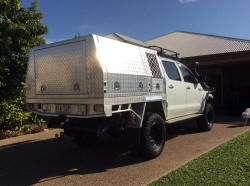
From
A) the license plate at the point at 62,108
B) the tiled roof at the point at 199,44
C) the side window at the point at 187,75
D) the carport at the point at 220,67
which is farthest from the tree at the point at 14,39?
the tiled roof at the point at 199,44

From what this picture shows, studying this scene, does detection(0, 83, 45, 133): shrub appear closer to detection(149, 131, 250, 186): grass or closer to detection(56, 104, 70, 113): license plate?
detection(56, 104, 70, 113): license plate

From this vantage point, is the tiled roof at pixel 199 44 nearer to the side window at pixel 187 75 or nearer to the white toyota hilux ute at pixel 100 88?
the side window at pixel 187 75

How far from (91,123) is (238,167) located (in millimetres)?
2692

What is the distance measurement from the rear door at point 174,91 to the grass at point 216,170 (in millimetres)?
1434

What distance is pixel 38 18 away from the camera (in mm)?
8914

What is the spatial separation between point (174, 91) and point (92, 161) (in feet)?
8.72

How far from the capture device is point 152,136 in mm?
4734

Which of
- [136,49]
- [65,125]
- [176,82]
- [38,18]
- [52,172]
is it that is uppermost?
[38,18]

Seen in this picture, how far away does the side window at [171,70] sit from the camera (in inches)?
222

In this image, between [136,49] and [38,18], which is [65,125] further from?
[38,18]

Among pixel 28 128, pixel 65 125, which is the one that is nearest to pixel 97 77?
pixel 65 125

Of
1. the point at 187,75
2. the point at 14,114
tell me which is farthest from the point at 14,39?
the point at 187,75

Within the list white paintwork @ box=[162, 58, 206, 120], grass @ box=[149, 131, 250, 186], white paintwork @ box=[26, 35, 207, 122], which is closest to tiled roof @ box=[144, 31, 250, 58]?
white paintwork @ box=[162, 58, 206, 120]

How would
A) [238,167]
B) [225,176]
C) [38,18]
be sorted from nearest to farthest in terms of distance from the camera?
[225,176]
[238,167]
[38,18]
